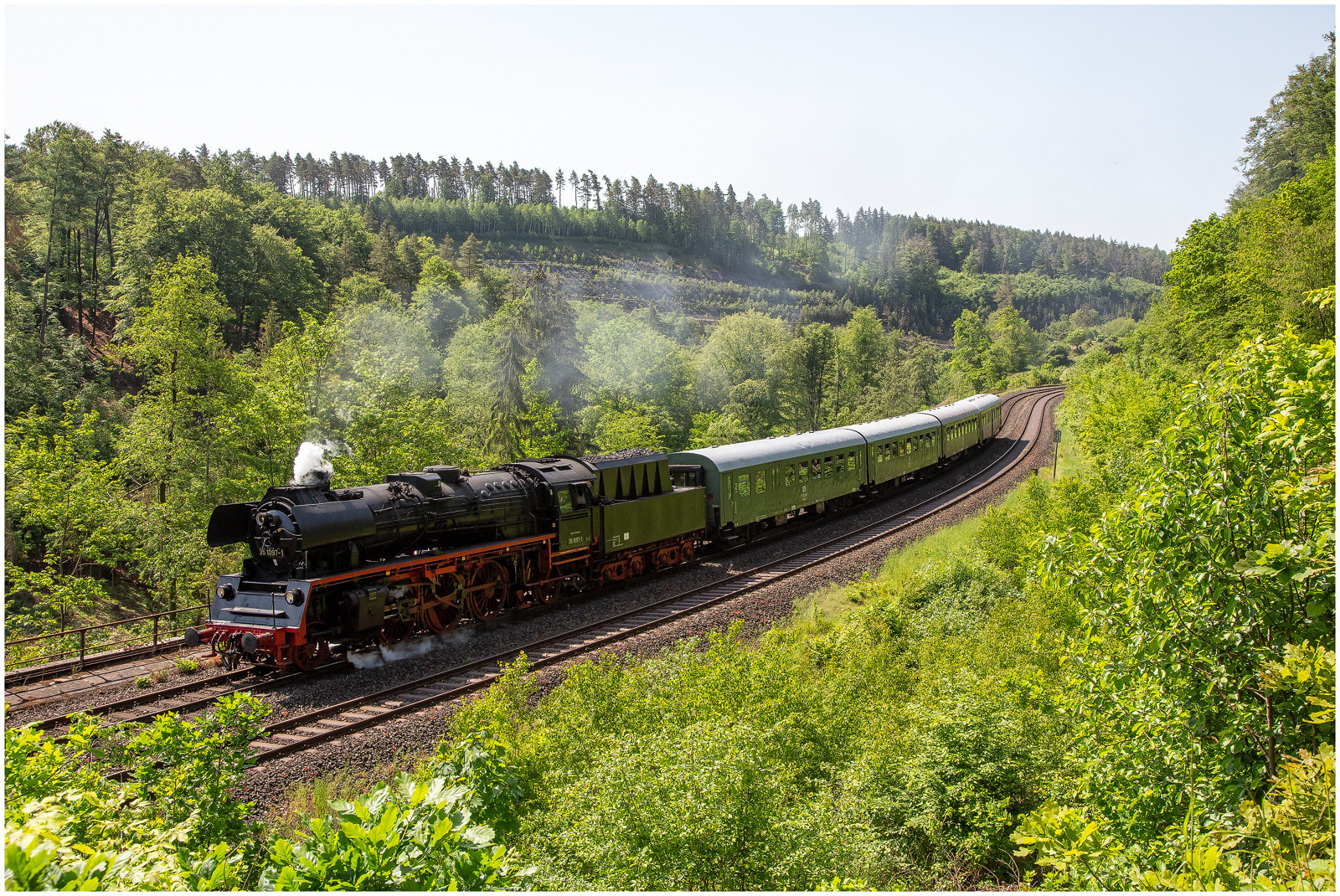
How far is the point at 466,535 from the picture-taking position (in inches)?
611

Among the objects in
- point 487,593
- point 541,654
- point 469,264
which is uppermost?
point 469,264

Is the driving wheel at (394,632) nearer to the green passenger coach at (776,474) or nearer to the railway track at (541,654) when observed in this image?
the railway track at (541,654)

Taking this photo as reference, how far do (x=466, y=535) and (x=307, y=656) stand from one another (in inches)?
152

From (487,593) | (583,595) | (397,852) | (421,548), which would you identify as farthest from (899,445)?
(397,852)

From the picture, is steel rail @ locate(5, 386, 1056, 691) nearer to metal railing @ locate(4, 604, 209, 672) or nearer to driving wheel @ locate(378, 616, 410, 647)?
metal railing @ locate(4, 604, 209, 672)

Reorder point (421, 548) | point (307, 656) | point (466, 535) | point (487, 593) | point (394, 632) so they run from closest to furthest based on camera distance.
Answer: point (307, 656)
point (394, 632)
point (421, 548)
point (466, 535)
point (487, 593)

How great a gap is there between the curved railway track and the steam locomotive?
2.18 feet

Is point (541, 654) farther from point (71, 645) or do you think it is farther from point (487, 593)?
point (71, 645)

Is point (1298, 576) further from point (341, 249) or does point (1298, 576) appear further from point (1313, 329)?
point (341, 249)

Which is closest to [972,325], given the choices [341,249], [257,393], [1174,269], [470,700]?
[1174,269]

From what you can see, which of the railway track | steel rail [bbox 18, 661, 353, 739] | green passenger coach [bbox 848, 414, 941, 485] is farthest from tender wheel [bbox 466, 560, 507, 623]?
green passenger coach [bbox 848, 414, 941, 485]

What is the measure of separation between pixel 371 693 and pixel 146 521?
14630mm

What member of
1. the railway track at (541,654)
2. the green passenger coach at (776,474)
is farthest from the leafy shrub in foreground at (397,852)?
the green passenger coach at (776,474)

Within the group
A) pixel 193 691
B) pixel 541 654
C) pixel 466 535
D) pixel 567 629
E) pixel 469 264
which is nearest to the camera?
pixel 193 691
